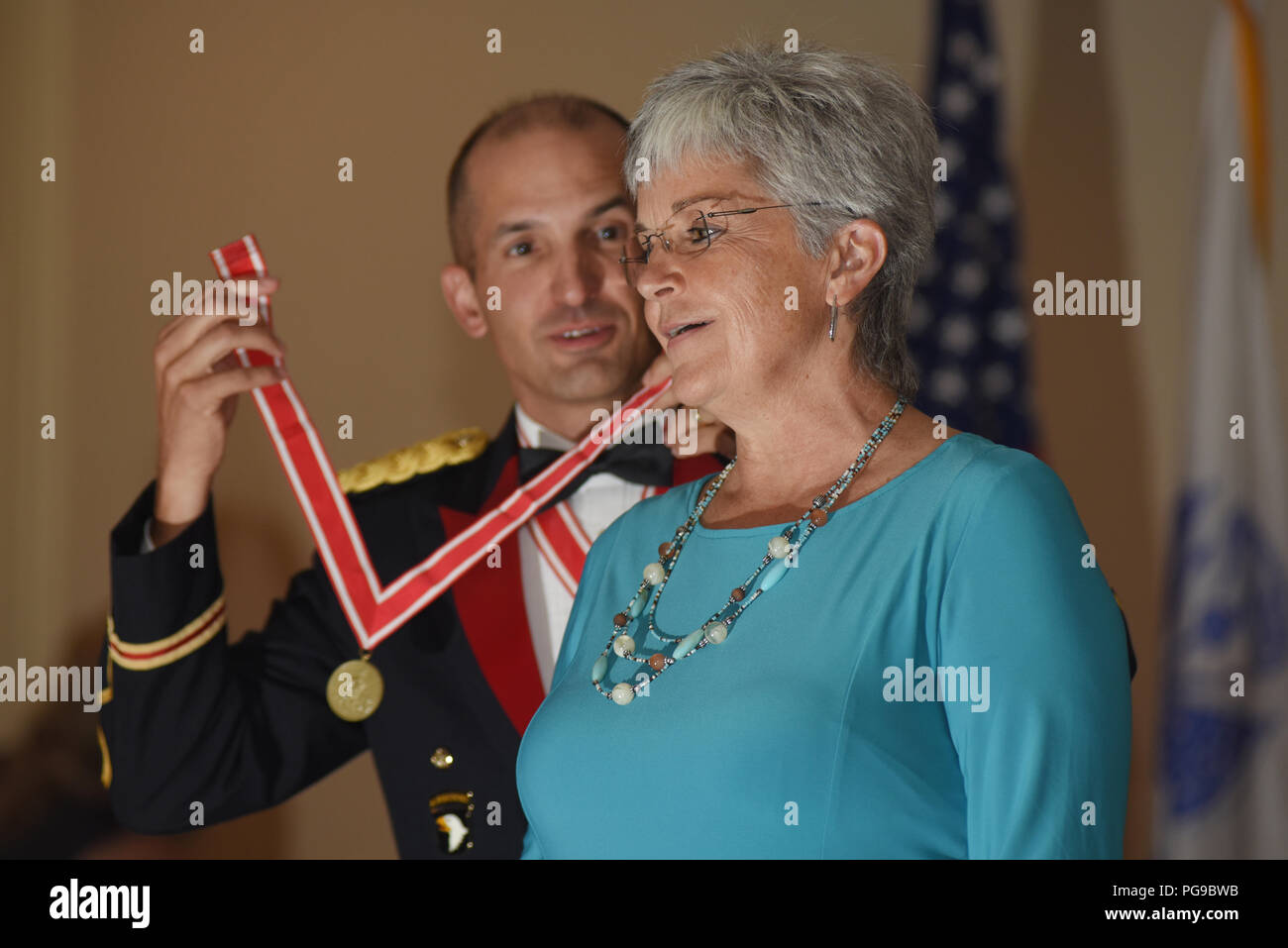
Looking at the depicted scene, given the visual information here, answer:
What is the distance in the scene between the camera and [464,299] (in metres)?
2.24

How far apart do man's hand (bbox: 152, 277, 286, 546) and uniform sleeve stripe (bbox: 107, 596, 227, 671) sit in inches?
5.3

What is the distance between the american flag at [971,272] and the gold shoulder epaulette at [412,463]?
836mm

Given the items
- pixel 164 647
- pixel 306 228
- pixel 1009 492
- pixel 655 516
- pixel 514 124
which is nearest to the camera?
pixel 1009 492

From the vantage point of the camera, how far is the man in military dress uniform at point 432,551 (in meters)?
1.97

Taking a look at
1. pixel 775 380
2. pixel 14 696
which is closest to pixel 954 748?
pixel 775 380

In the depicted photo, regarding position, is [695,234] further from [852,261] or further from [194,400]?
[194,400]

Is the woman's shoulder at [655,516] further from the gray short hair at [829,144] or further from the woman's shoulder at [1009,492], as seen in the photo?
the woman's shoulder at [1009,492]

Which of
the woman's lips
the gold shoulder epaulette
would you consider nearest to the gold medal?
the gold shoulder epaulette

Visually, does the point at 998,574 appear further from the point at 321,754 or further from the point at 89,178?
the point at 89,178

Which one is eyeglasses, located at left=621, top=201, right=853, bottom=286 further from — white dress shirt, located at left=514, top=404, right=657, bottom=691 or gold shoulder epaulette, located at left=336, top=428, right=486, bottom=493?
gold shoulder epaulette, located at left=336, top=428, right=486, bottom=493

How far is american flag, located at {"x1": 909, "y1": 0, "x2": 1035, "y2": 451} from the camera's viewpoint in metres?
2.48

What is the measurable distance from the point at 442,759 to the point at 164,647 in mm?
434

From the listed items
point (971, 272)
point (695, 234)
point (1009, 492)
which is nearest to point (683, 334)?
point (695, 234)

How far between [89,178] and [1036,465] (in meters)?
2.09
